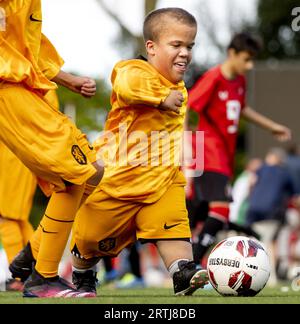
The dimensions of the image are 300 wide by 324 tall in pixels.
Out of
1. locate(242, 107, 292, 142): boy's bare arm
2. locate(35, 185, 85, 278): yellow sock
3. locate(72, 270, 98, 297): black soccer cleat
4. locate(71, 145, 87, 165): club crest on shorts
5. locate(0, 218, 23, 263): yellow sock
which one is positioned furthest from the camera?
locate(242, 107, 292, 142): boy's bare arm

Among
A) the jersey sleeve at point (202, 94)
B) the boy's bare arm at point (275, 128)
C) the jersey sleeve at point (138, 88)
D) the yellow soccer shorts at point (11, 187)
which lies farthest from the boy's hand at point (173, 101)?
the jersey sleeve at point (202, 94)

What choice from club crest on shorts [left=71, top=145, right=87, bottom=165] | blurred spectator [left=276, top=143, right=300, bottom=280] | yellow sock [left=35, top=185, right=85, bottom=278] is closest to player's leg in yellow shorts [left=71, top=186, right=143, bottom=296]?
yellow sock [left=35, top=185, right=85, bottom=278]

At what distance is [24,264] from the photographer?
7293mm

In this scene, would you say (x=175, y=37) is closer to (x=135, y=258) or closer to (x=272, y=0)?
(x=135, y=258)

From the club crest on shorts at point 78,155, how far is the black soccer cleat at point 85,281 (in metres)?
1.13

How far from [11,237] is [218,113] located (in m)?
2.43

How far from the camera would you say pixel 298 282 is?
839 centimetres

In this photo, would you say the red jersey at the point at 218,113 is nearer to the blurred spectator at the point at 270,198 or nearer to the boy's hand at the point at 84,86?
the boy's hand at the point at 84,86

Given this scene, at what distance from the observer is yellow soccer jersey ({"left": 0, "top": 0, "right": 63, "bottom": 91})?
21.0ft

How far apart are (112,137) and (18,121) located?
3.13ft

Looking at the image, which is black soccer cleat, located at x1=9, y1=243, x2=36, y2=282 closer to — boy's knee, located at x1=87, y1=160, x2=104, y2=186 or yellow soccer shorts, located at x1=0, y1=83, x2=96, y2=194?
boy's knee, located at x1=87, y1=160, x2=104, y2=186

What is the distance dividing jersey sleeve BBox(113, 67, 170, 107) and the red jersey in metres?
3.40

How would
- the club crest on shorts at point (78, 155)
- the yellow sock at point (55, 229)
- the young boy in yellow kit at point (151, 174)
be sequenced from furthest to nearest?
the young boy in yellow kit at point (151, 174), the yellow sock at point (55, 229), the club crest on shorts at point (78, 155)

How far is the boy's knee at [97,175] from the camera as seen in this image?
6.75 m
